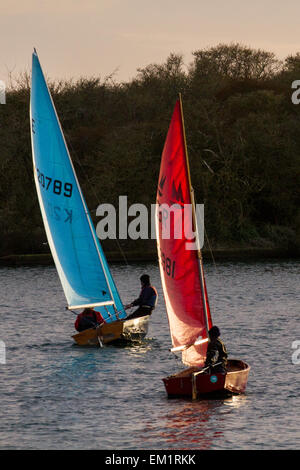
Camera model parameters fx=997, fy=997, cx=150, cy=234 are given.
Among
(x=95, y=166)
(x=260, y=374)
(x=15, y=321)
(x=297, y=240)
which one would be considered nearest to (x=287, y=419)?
(x=260, y=374)

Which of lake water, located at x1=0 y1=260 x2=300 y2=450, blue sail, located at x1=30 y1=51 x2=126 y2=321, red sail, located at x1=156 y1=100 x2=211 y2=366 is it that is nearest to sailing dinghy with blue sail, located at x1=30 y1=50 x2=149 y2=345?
blue sail, located at x1=30 y1=51 x2=126 y2=321

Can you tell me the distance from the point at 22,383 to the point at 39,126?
10.00 meters

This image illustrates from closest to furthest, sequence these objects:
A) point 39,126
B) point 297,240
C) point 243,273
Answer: point 39,126 → point 243,273 → point 297,240

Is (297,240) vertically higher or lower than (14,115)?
lower

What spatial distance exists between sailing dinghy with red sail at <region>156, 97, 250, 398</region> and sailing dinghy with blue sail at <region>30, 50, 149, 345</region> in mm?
7864

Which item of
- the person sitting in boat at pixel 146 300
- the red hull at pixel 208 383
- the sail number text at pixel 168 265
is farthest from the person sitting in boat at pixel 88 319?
the red hull at pixel 208 383

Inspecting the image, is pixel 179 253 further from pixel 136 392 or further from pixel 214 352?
pixel 136 392

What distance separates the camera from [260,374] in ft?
98.1

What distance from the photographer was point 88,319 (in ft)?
111

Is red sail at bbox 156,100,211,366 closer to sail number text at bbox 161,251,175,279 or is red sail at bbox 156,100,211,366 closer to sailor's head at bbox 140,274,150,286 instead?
sail number text at bbox 161,251,175,279

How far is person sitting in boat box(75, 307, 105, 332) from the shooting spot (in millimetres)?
33750

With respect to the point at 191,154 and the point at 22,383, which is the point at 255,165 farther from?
the point at 22,383

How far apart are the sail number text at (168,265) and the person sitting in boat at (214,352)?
2.51 meters

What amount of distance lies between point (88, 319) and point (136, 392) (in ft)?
23.3
